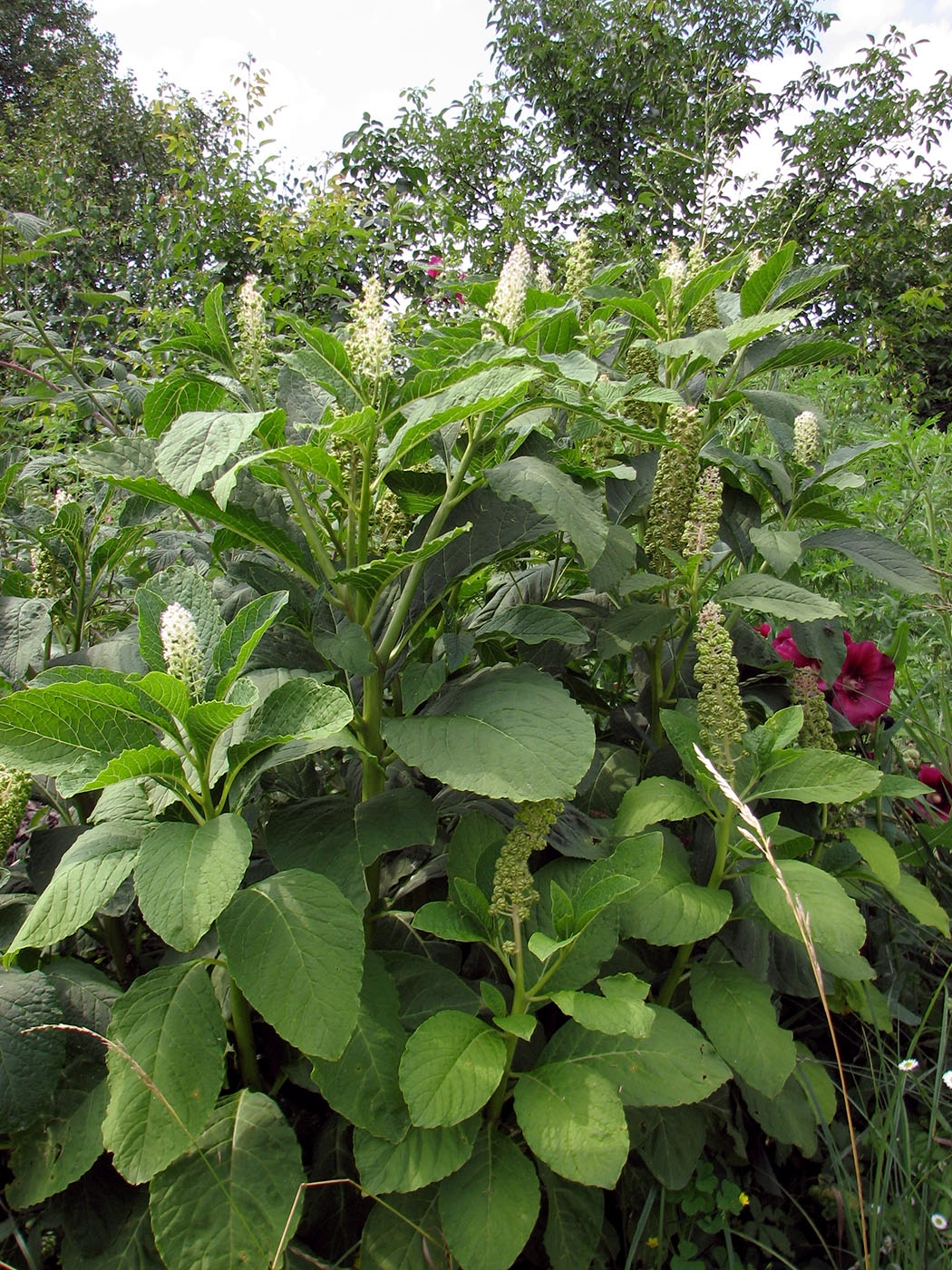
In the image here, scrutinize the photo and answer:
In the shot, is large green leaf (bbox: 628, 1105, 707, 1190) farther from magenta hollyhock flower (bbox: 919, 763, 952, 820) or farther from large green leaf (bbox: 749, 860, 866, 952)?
magenta hollyhock flower (bbox: 919, 763, 952, 820)

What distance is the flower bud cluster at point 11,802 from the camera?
1.18m

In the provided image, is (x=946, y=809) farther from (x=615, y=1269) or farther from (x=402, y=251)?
(x=402, y=251)

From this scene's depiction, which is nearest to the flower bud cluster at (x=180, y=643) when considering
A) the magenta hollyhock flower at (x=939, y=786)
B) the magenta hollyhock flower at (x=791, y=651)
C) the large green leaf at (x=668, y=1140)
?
the large green leaf at (x=668, y=1140)

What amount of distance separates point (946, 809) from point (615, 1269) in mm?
1365

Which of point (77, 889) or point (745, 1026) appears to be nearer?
point (77, 889)

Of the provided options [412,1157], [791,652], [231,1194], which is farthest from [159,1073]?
[791,652]

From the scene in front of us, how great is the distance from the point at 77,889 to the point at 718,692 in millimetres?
893

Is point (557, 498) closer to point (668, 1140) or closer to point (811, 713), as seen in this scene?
point (811, 713)

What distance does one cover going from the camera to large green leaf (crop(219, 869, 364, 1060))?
2.97ft

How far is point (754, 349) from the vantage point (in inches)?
→ 62.2

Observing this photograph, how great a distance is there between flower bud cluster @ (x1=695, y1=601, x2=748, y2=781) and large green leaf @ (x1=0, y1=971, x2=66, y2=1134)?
0.97m

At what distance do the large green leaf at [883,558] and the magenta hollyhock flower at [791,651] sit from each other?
193 millimetres

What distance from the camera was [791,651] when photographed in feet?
5.74

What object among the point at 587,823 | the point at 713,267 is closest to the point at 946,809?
the point at 587,823
